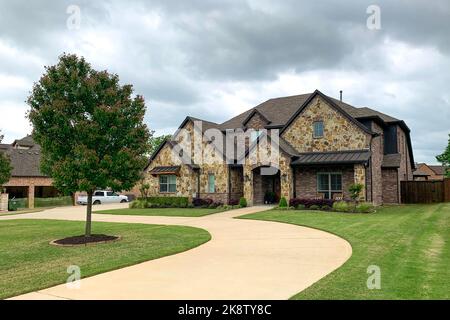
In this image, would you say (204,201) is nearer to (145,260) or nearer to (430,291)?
(145,260)

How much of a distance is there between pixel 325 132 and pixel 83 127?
62.1 feet

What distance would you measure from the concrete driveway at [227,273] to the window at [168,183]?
778 inches

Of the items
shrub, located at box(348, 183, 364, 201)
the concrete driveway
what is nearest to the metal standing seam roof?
shrub, located at box(348, 183, 364, 201)

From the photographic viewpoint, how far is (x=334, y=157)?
25094 mm

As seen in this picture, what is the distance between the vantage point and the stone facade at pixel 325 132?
25438 millimetres

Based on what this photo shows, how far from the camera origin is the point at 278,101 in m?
35.3

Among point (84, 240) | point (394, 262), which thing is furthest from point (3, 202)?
point (394, 262)

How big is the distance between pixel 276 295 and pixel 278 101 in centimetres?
3056

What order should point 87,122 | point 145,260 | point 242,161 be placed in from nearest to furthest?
point 145,260
point 87,122
point 242,161

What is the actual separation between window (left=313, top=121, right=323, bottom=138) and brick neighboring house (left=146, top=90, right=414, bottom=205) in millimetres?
71

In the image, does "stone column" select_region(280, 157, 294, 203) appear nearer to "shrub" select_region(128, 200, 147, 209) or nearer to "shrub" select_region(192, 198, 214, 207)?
"shrub" select_region(192, 198, 214, 207)

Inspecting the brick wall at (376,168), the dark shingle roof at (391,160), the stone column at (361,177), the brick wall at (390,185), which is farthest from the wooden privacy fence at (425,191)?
the stone column at (361,177)

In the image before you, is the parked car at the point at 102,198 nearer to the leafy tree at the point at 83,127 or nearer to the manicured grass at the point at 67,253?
the manicured grass at the point at 67,253
